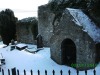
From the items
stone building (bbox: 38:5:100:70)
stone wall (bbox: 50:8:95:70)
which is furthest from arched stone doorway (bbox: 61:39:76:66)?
stone wall (bbox: 50:8:95:70)

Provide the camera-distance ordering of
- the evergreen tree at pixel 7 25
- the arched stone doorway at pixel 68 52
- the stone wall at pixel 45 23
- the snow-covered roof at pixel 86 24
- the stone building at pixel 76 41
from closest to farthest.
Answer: the stone building at pixel 76 41
the snow-covered roof at pixel 86 24
the arched stone doorway at pixel 68 52
the stone wall at pixel 45 23
the evergreen tree at pixel 7 25

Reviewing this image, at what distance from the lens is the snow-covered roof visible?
12.5 metres

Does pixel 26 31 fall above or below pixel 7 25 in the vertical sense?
below

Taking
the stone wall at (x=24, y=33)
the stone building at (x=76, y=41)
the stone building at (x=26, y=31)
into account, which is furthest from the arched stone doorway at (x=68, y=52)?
the stone wall at (x=24, y=33)

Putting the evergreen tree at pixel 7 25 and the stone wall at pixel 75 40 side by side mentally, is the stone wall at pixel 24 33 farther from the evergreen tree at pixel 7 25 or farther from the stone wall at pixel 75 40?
the stone wall at pixel 75 40

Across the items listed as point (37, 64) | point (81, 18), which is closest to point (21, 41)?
point (37, 64)

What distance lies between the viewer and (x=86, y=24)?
13297mm

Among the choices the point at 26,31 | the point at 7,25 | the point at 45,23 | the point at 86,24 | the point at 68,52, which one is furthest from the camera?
the point at 7,25

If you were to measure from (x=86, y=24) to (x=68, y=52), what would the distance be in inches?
94.8

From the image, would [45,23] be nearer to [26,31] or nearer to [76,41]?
[26,31]

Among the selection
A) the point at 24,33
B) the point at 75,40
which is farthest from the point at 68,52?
the point at 24,33

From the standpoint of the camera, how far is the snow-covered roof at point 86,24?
41.1 ft

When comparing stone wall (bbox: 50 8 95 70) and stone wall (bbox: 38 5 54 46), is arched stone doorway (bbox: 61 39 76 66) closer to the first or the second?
stone wall (bbox: 50 8 95 70)

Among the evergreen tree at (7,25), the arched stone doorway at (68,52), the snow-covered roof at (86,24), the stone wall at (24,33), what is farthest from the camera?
the evergreen tree at (7,25)
